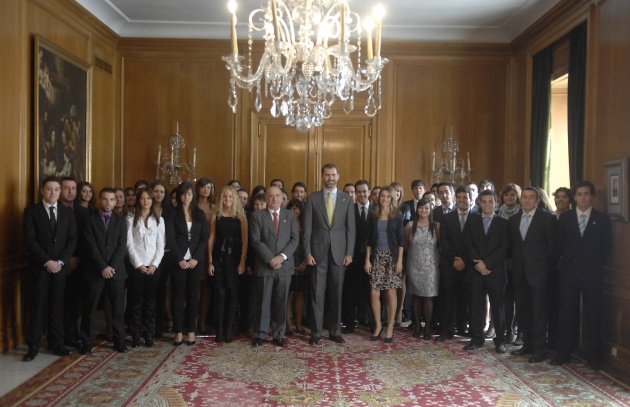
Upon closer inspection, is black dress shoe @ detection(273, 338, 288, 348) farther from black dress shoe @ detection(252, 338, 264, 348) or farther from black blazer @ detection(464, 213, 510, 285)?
black blazer @ detection(464, 213, 510, 285)

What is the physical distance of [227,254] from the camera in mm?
6254

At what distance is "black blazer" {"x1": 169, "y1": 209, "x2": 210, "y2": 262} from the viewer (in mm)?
6082

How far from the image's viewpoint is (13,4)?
19.9 feet

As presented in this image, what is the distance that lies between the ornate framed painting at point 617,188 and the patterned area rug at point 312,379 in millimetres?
1475

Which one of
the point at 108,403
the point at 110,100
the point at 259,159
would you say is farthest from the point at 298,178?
the point at 108,403

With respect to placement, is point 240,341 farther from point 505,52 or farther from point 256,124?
point 505,52

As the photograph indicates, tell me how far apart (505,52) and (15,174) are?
7.04 metres

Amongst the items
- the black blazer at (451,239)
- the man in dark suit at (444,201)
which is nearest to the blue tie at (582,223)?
the black blazer at (451,239)

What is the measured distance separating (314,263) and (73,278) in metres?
2.45

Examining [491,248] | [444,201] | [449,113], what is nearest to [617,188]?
[491,248]

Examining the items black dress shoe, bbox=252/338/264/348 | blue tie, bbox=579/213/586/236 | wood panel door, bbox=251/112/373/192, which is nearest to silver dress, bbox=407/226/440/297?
blue tie, bbox=579/213/586/236

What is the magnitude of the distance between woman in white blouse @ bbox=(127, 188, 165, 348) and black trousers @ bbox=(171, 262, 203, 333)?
214mm

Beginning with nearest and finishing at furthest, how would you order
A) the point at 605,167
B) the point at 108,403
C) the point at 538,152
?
the point at 108,403, the point at 605,167, the point at 538,152

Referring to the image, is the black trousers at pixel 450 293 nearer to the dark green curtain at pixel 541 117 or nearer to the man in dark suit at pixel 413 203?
the man in dark suit at pixel 413 203
